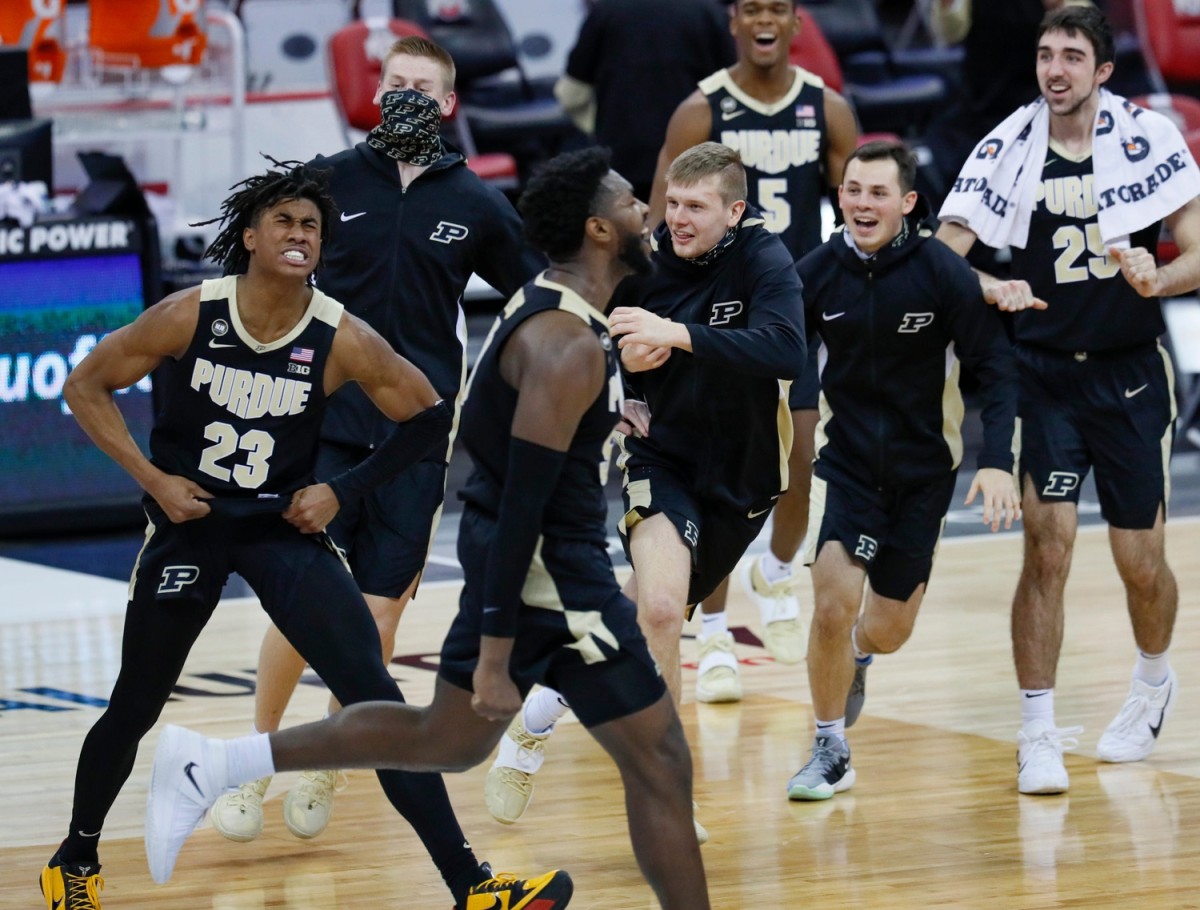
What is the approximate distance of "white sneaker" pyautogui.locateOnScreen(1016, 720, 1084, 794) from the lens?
5.95 meters

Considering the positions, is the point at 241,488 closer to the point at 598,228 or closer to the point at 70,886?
the point at 70,886

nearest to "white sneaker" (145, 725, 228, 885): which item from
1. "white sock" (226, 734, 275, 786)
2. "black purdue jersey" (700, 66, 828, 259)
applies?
"white sock" (226, 734, 275, 786)

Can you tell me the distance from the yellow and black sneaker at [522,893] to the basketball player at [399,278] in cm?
113

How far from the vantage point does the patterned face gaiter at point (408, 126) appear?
18.7 ft

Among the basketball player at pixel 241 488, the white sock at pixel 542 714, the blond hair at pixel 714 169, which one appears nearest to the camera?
the basketball player at pixel 241 488

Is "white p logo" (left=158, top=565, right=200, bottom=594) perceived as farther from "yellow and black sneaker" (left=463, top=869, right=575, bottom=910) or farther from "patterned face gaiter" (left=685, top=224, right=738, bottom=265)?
"patterned face gaiter" (left=685, top=224, right=738, bottom=265)

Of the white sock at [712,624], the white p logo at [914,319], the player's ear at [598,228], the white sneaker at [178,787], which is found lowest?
the white sock at [712,624]

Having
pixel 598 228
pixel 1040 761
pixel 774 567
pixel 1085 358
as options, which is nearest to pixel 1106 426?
pixel 1085 358

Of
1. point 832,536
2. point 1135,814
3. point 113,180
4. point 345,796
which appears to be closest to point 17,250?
point 113,180

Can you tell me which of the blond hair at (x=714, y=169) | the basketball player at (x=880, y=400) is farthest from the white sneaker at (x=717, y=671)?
the blond hair at (x=714, y=169)

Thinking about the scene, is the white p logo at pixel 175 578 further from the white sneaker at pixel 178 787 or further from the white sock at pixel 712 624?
the white sock at pixel 712 624

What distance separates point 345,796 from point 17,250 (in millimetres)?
4498

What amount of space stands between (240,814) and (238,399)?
1.28 metres

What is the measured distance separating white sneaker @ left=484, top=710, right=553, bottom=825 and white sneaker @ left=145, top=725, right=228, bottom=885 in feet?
3.90
